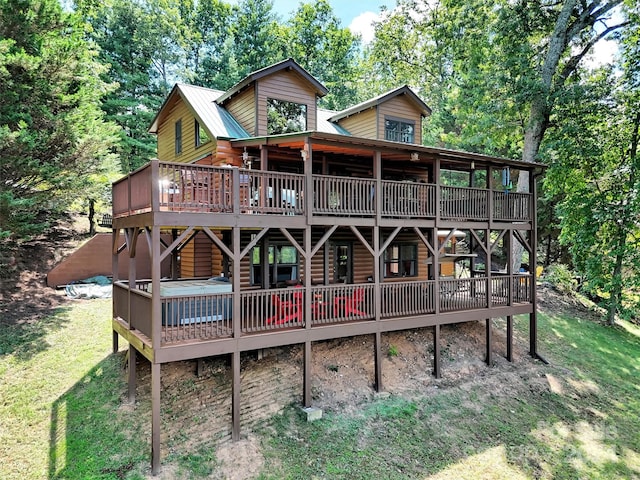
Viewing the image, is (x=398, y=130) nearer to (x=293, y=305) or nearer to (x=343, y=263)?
(x=343, y=263)

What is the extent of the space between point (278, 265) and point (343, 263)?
300cm

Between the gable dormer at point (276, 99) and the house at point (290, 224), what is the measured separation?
0.16 feet

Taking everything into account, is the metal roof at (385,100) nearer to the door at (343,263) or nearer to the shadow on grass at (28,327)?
the door at (343,263)

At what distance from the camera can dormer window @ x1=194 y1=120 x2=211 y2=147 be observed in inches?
535

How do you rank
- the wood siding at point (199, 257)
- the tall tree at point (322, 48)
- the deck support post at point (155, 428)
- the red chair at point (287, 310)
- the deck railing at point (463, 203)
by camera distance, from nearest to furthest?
the deck support post at point (155, 428), the red chair at point (287, 310), the deck railing at point (463, 203), the wood siding at point (199, 257), the tall tree at point (322, 48)

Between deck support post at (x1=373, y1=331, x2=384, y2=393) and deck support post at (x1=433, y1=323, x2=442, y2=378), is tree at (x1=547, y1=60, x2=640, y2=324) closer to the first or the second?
deck support post at (x1=433, y1=323, x2=442, y2=378)

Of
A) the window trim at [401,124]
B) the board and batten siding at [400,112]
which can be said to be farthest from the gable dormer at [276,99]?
the window trim at [401,124]

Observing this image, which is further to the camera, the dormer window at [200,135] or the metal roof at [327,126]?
the metal roof at [327,126]

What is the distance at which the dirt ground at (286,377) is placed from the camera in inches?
341

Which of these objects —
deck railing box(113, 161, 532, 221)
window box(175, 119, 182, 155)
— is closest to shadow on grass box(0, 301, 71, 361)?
deck railing box(113, 161, 532, 221)

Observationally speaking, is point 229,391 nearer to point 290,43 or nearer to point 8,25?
point 8,25

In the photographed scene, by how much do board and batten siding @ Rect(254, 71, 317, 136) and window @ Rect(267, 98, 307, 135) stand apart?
19 cm

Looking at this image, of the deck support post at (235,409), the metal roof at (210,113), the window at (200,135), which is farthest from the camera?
the window at (200,135)

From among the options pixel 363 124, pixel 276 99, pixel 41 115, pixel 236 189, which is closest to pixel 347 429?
pixel 236 189
